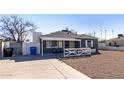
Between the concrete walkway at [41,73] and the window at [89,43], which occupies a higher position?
the window at [89,43]

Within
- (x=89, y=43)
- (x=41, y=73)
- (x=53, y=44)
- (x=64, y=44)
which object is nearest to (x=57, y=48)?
(x=53, y=44)

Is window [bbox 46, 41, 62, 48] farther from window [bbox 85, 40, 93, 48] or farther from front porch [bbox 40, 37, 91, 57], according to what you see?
window [bbox 85, 40, 93, 48]

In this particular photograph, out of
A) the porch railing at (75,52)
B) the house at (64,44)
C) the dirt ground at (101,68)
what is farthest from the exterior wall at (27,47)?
the dirt ground at (101,68)

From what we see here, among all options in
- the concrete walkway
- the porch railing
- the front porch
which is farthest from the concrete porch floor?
the front porch

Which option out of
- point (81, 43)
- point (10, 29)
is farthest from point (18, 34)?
point (81, 43)

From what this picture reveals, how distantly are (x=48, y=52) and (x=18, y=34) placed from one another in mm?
21911

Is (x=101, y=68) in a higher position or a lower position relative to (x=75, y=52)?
lower

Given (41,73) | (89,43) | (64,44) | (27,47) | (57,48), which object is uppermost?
(89,43)

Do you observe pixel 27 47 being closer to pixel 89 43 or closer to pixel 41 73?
pixel 89 43

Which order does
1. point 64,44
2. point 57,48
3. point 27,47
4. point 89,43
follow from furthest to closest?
1. point 89,43
2. point 64,44
3. point 57,48
4. point 27,47

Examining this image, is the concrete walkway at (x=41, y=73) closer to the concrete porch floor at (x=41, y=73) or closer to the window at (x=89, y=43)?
the concrete porch floor at (x=41, y=73)
